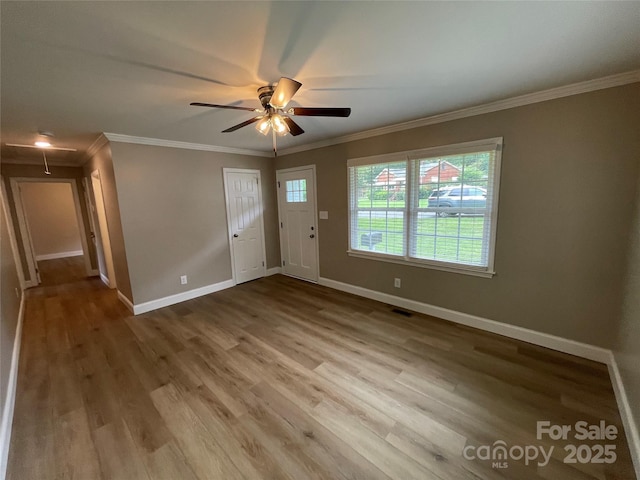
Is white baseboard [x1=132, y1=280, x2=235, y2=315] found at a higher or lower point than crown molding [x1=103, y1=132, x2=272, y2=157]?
lower

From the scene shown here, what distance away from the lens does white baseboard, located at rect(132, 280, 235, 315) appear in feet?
11.7

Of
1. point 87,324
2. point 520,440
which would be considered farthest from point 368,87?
point 87,324

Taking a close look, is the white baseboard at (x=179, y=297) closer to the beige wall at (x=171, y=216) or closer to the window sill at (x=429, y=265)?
the beige wall at (x=171, y=216)

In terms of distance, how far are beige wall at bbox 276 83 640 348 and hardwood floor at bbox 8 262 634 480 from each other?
1.18ft

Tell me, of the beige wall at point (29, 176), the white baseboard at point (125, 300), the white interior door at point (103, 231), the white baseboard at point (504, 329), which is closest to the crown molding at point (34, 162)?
the beige wall at point (29, 176)

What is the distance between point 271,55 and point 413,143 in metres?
2.10

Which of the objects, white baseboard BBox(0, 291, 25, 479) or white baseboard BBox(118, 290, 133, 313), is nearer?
white baseboard BBox(0, 291, 25, 479)

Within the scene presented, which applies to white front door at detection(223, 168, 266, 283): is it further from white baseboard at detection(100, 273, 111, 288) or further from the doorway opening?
the doorway opening

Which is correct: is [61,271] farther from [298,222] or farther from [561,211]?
[561,211]

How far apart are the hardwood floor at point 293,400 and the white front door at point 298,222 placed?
5.22 ft

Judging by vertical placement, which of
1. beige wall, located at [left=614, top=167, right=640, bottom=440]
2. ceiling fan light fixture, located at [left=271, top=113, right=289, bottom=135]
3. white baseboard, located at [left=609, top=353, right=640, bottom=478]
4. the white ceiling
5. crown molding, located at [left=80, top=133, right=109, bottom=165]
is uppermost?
the white ceiling

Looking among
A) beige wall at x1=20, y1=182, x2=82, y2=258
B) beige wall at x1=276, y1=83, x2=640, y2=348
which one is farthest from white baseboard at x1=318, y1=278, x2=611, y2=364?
beige wall at x1=20, y1=182, x2=82, y2=258

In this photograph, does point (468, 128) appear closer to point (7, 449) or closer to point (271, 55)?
point (271, 55)

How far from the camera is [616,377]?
1.99m
